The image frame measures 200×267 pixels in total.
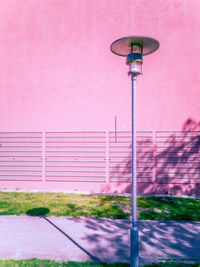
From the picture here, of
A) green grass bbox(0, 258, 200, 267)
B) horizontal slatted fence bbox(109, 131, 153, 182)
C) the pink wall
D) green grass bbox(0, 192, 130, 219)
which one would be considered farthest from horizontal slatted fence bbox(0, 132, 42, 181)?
green grass bbox(0, 258, 200, 267)

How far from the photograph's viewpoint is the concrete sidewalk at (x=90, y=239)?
3.80 m

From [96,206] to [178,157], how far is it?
372 centimetres

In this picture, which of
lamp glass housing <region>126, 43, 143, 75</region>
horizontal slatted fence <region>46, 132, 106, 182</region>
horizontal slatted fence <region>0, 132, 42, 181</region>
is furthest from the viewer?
horizontal slatted fence <region>0, 132, 42, 181</region>

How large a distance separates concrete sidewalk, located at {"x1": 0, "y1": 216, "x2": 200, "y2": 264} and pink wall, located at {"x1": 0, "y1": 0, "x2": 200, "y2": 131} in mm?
4086

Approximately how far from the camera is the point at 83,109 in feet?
28.3

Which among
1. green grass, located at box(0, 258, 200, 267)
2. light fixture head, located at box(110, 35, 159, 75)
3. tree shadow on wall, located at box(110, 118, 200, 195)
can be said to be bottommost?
green grass, located at box(0, 258, 200, 267)

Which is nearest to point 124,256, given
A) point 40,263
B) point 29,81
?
point 40,263

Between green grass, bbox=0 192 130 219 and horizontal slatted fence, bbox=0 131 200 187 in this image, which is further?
horizontal slatted fence, bbox=0 131 200 187

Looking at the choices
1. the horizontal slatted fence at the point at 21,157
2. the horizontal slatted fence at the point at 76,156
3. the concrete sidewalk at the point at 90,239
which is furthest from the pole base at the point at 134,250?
the horizontal slatted fence at the point at 21,157

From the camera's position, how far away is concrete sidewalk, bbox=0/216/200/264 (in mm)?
3799

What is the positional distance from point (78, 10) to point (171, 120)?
583cm

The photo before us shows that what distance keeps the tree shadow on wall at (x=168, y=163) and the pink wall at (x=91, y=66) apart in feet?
1.57

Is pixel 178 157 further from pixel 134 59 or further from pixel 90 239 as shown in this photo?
pixel 134 59

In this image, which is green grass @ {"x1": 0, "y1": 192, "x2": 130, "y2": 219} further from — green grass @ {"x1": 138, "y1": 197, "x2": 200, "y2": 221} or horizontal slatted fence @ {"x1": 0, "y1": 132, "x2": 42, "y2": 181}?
horizontal slatted fence @ {"x1": 0, "y1": 132, "x2": 42, "y2": 181}
